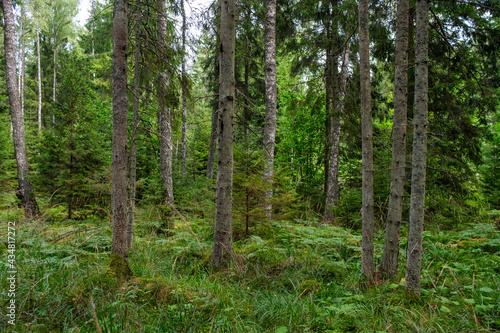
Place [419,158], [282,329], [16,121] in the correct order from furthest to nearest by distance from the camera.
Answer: [16,121] < [419,158] < [282,329]

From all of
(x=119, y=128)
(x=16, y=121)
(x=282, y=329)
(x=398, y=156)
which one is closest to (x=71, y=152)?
(x=16, y=121)

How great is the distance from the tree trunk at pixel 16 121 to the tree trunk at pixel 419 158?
34.1 feet

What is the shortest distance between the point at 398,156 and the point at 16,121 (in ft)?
37.3

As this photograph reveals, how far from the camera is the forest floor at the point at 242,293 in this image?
2.75 meters

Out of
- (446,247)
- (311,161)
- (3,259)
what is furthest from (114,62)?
(311,161)

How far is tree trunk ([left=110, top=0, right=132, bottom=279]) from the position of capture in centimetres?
371

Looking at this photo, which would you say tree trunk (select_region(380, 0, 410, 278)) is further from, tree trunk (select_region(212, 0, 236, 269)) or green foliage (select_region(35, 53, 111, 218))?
green foliage (select_region(35, 53, 111, 218))

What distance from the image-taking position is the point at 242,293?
365 cm

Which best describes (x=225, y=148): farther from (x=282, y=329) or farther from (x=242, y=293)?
(x=282, y=329)

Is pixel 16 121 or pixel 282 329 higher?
pixel 16 121

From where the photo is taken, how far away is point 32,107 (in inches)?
1061

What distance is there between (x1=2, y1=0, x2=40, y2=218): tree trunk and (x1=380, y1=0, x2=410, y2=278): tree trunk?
10113mm

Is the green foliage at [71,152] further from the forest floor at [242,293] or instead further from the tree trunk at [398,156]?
the tree trunk at [398,156]

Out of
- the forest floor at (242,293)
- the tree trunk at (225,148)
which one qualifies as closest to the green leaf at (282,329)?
the forest floor at (242,293)
